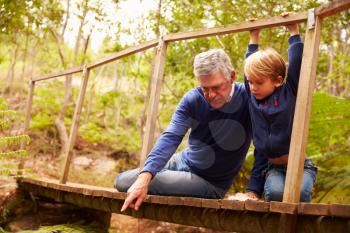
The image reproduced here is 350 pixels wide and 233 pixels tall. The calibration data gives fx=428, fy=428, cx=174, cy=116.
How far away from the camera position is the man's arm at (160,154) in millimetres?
2893

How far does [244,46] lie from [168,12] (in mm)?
2154

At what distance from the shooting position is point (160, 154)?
297 cm

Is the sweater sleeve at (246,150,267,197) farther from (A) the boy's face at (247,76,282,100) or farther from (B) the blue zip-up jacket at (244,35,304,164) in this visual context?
(A) the boy's face at (247,76,282,100)

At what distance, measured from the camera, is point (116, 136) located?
1216 cm

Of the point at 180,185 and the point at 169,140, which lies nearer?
the point at 169,140

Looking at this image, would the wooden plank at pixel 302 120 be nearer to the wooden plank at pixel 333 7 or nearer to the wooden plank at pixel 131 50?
the wooden plank at pixel 333 7

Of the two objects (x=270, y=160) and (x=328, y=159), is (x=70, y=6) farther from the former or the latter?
(x=270, y=160)

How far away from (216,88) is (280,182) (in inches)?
30.8

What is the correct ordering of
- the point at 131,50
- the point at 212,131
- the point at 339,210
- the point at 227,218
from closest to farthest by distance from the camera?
the point at 339,210
the point at 227,218
the point at 212,131
the point at 131,50

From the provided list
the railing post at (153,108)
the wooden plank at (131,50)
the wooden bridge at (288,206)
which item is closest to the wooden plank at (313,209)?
the wooden bridge at (288,206)

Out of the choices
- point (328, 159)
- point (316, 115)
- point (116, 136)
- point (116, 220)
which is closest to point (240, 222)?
point (316, 115)

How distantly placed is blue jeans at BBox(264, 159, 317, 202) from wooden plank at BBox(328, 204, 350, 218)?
53cm

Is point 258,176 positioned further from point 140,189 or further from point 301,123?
point 140,189

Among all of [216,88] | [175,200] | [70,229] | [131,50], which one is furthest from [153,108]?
[70,229]
